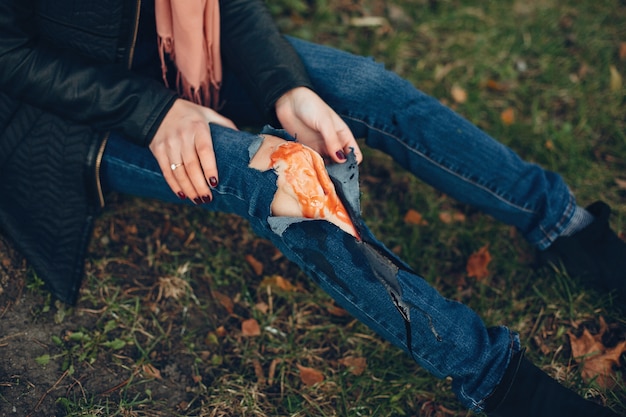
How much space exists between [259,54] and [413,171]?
2.73 ft

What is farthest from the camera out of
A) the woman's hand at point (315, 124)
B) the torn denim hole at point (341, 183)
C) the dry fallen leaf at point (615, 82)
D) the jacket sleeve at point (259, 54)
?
the dry fallen leaf at point (615, 82)

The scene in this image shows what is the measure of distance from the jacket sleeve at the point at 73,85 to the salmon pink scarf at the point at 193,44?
0.17 m

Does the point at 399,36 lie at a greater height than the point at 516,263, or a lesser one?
greater

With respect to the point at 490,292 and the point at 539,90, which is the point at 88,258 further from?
the point at 539,90

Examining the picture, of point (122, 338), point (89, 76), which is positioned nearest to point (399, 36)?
point (89, 76)

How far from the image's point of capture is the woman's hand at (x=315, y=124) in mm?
1873

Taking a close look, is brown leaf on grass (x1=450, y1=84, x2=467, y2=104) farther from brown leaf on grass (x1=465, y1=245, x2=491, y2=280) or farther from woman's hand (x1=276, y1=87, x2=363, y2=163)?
woman's hand (x1=276, y1=87, x2=363, y2=163)

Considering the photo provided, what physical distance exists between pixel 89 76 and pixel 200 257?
984 mm

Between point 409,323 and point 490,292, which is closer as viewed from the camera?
point 409,323

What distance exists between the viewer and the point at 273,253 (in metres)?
2.53

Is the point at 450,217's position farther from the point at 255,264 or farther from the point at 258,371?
the point at 258,371

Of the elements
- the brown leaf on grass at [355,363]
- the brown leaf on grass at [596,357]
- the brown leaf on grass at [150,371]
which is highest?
the brown leaf on grass at [596,357]

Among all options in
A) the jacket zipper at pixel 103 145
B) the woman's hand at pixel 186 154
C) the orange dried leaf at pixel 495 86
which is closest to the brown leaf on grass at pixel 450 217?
the orange dried leaf at pixel 495 86

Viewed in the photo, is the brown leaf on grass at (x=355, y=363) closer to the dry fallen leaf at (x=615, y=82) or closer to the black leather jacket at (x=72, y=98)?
the black leather jacket at (x=72, y=98)
